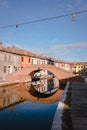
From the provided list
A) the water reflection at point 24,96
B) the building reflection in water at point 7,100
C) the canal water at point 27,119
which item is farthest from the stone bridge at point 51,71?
the canal water at point 27,119

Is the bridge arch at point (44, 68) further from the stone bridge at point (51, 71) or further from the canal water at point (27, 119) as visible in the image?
the canal water at point (27, 119)

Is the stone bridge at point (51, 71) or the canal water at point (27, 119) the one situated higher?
the stone bridge at point (51, 71)

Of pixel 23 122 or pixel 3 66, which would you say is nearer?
pixel 23 122

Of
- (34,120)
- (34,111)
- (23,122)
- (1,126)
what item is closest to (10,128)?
(1,126)

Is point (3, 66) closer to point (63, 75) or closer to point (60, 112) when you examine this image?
point (63, 75)

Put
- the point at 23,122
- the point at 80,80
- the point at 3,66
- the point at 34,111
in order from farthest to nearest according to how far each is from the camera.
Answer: the point at 3,66 → the point at 80,80 → the point at 34,111 → the point at 23,122

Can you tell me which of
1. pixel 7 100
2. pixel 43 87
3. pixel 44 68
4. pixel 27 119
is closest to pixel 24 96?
pixel 7 100

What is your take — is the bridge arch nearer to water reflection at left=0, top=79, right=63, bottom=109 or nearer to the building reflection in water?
water reflection at left=0, top=79, right=63, bottom=109

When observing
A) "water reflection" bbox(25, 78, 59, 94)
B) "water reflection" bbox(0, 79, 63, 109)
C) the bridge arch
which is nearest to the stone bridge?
the bridge arch

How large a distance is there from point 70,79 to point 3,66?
11.9 meters

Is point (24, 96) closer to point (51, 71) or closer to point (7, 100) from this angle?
point (7, 100)

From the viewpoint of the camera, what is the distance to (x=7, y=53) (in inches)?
1491

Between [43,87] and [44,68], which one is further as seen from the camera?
[43,87]

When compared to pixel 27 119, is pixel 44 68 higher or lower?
higher
